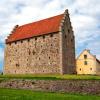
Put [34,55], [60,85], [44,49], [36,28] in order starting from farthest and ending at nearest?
1. [36,28]
2. [34,55]
3. [44,49]
4. [60,85]

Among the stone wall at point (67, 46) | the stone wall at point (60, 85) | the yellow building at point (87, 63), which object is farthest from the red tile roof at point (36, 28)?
the yellow building at point (87, 63)

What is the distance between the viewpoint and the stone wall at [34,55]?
186 ft

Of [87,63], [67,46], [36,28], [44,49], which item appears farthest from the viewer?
[87,63]

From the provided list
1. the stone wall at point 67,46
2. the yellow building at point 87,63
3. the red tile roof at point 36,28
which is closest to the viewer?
the stone wall at point 67,46

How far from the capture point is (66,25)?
5938cm

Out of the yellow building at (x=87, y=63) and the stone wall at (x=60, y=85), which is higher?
the yellow building at (x=87, y=63)

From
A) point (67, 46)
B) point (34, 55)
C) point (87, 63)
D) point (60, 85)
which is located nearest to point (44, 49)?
point (34, 55)

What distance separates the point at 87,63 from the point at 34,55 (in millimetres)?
21661

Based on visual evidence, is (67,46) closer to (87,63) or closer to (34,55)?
(34,55)

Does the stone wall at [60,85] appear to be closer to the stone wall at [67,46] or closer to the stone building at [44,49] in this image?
the stone building at [44,49]

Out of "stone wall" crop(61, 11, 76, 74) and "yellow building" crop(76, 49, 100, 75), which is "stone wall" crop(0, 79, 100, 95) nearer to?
"stone wall" crop(61, 11, 76, 74)

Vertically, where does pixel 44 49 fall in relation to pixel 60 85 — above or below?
above

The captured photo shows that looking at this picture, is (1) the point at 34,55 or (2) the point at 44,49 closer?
(2) the point at 44,49

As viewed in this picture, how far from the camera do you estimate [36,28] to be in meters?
65.1
